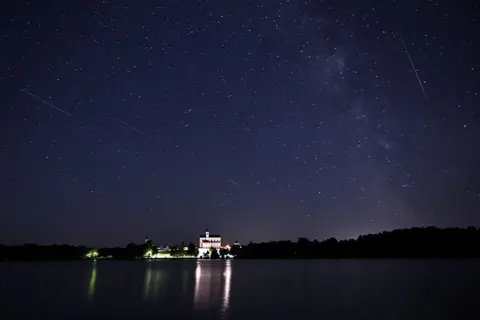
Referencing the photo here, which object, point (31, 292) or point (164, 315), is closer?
point (164, 315)

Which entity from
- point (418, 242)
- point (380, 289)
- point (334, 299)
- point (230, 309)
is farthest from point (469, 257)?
point (230, 309)

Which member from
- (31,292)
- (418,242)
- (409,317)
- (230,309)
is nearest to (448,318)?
(409,317)

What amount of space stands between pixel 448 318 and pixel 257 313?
1240 cm

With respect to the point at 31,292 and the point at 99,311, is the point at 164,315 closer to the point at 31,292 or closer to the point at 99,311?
the point at 99,311

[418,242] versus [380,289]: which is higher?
[418,242]

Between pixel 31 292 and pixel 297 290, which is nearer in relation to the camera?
pixel 31 292

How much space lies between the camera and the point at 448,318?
95.0 feet

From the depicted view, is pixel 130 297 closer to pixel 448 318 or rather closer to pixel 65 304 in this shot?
pixel 65 304

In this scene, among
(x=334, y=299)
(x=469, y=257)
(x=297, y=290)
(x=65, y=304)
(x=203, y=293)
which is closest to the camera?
(x=65, y=304)

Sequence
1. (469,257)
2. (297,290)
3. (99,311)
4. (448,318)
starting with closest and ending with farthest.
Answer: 1. (448,318)
2. (99,311)
3. (297,290)
4. (469,257)

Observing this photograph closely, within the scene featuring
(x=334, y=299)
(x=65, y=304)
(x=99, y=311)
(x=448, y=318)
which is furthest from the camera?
(x=334, y=299)

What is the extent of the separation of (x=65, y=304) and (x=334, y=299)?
22.8m

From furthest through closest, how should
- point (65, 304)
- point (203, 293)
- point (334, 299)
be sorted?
point (203, 293), point (334, 299), point (65, 304)

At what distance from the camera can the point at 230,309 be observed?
32.6m
